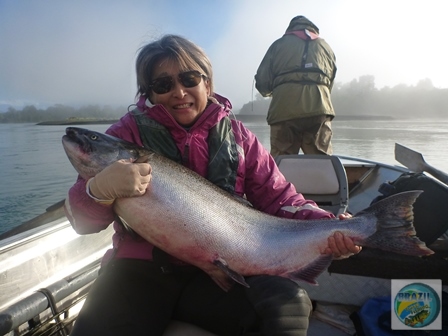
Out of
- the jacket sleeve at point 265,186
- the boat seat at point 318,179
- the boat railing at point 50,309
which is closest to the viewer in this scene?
the boat railing at point 50,309

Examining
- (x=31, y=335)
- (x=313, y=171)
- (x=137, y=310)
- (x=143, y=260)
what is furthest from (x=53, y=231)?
(x=313, y=171)

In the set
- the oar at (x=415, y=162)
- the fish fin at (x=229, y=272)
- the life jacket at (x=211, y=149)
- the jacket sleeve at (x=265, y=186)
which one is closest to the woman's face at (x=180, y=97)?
the life jacket at (x=211, y=149)

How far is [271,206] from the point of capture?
246 cm

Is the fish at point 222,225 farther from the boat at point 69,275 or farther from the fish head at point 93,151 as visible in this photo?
the boat at point 69,275

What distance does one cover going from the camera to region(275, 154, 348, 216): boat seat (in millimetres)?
4246

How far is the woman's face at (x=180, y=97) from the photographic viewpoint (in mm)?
2312

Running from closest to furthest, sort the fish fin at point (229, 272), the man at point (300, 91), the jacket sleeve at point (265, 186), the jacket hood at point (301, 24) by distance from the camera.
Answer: the fish fin at point (229, 272) → the jacket sleeve at point (265, 186) → the man at point (300, 91) → the jacket hood at point (301, 24)

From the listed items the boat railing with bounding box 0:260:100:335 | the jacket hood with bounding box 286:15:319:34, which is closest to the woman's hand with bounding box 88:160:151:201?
the boat railing with bounding box 0:260:100:335

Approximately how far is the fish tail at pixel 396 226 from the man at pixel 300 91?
11.7ft

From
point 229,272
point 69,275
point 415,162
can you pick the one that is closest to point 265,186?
point 229,272

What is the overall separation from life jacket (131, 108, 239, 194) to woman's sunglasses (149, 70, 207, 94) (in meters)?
0.19

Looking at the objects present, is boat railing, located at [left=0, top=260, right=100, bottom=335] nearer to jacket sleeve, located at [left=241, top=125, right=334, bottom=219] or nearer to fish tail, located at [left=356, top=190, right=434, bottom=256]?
jacket sleeve, located at [left=241, top=125, right=334, bottom=219]

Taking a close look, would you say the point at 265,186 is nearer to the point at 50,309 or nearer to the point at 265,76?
the point at 50,309

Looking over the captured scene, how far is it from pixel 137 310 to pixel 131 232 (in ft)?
1.40
